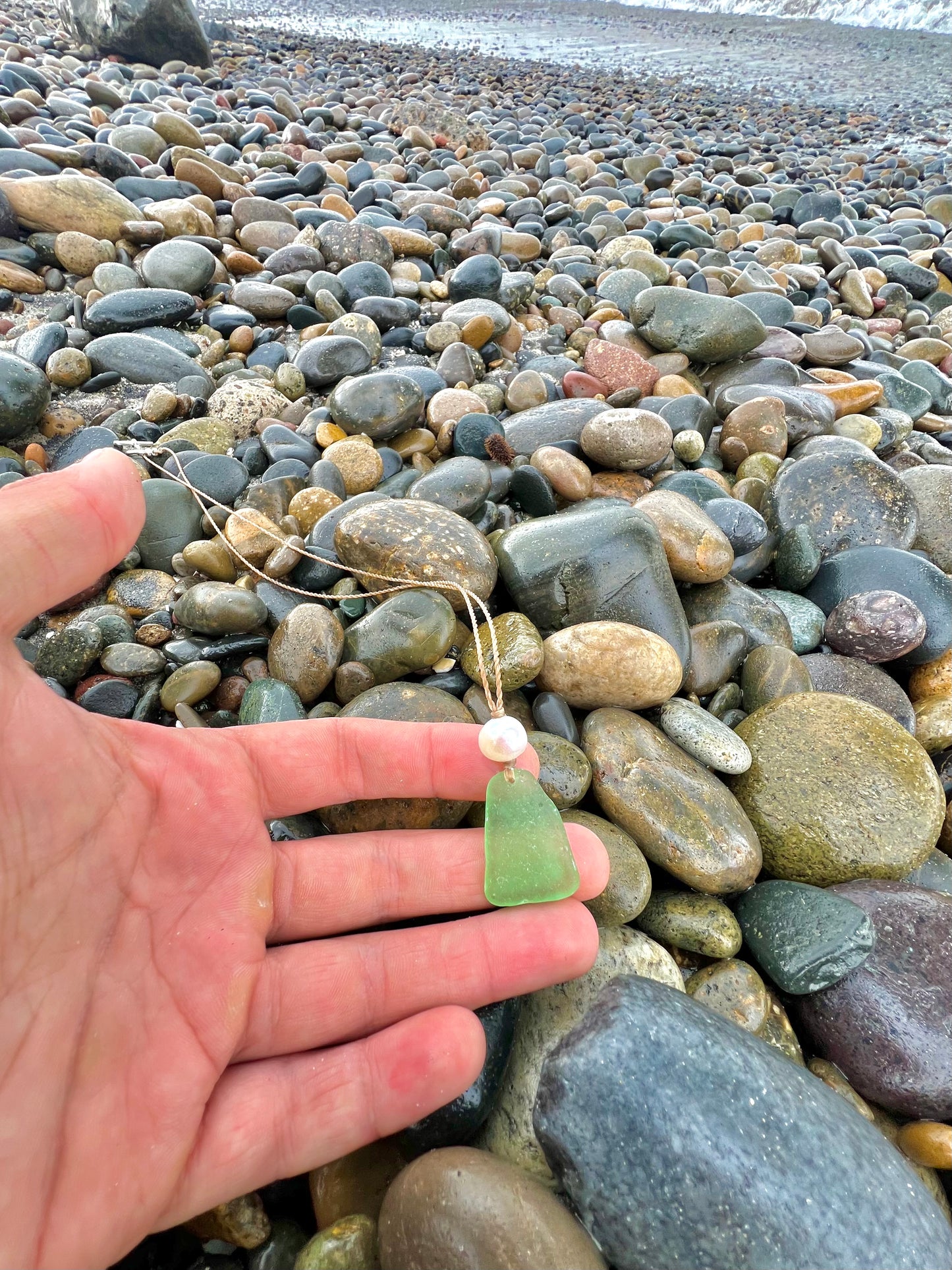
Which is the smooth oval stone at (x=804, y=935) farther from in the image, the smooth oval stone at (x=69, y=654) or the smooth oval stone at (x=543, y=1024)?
the smooth oval stone at (x=69, y=654)

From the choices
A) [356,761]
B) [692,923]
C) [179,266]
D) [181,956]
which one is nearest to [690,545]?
[692,923]

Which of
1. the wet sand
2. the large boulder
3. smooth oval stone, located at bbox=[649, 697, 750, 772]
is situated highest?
the wet sand

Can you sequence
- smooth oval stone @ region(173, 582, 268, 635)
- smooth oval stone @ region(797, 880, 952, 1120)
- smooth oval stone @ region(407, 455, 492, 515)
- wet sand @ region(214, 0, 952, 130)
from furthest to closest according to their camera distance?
1. wet sand @ region(214, 0, 952, 130)
2. smooth oval stone @ region(407, 455, 492, 515)
3. smooth oval stone @ region(173, 582, 268, 635)
4. smooth oval stone @ region(797, 880, 952, 1120)

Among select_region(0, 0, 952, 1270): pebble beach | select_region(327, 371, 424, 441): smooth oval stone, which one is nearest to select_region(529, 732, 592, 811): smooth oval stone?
select_region(0, 0, 952, 1270): pebble beach

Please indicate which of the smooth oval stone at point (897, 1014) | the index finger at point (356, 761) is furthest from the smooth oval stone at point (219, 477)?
the smooth oval stone at point (897, 1014)

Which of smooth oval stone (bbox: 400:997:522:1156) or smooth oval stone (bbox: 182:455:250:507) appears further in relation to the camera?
smooth oval stone (bbox: 182:455:250:507)

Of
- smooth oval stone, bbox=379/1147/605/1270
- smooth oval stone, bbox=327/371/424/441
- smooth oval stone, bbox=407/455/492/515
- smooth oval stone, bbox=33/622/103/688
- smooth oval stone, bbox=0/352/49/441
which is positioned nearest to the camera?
smooth oval stone, bbox=379/1147/605/1270

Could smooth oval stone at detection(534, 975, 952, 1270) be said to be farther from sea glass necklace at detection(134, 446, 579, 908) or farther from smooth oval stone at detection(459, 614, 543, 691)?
smooth oval stone at detection(459, 614, 543, 691)
